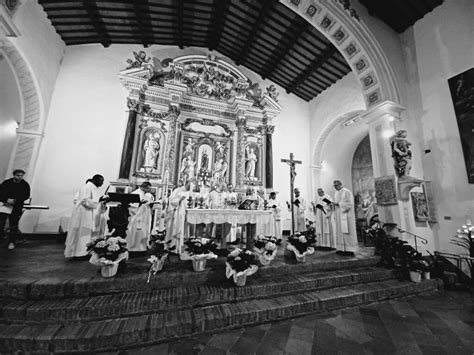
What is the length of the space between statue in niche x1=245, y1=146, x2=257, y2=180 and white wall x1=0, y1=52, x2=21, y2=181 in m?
7.69

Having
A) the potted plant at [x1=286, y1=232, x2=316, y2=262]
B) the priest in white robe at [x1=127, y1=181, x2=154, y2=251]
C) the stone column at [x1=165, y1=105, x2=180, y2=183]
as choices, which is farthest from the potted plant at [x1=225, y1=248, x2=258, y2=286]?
the stone column at [x1=165, y1=105, x2=180, y2=183]

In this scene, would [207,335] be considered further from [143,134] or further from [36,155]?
[36,155]

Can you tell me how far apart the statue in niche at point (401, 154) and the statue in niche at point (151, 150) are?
7.01 meters

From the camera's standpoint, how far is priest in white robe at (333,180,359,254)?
4.59 meters

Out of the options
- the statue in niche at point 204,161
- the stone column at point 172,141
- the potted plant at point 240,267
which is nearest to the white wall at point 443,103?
the potted plant at point 240,267

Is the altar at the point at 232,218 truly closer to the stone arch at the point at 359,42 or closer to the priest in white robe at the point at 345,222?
the priest in white robe at the point at 345,222

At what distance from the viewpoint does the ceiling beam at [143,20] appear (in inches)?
253

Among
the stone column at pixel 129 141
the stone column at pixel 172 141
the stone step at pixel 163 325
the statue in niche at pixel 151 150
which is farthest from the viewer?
the stone column at pixel 172 141

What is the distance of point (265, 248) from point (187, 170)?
477 centimetres

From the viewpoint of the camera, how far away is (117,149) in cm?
693

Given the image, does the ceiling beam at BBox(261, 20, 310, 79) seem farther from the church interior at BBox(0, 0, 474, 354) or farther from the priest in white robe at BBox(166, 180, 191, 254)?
the priest in white robe at BBox(166, 180, 191, 254)

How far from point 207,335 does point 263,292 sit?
100 centimetres

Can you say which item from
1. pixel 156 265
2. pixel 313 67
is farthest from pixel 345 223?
pixel 313 67

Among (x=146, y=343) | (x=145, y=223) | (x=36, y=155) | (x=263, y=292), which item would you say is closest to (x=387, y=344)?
(x=263, y=292)
